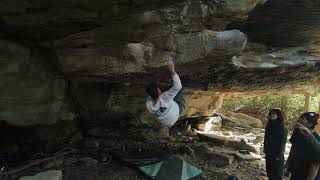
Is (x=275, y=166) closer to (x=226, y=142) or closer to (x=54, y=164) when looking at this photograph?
(x=226, y=142)

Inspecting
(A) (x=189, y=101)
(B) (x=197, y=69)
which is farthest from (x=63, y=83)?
(A) (x=189, y=101)

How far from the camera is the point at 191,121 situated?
13859 mm

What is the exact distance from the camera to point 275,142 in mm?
7965

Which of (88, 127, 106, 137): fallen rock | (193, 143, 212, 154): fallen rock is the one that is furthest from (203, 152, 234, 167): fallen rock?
(88, 127, 106, 137): fallen rock

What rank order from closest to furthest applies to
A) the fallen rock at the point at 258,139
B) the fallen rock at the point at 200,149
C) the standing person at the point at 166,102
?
the standing person at the point at 166,102 < the fallen rock at the point at 200,149 < the fallen rock at the point at 258,139

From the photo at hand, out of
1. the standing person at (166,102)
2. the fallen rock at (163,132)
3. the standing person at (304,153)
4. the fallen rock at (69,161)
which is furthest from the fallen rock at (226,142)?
the standing person at (166,102)

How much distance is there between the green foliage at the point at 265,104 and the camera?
19031mm

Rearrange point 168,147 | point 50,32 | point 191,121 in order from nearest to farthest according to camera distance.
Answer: point 50,32 → point 168,147 → point 191,121

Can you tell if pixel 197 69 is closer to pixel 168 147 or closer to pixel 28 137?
pixel 168 147

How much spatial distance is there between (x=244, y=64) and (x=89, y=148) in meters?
4.24

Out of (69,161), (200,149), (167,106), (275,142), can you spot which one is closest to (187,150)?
(200,149)

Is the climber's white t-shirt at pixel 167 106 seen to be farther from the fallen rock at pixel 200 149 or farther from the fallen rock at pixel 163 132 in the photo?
the fallen rock at pixel 163 132

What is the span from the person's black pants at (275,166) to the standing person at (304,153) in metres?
0.88

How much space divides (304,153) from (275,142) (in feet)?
4.14
